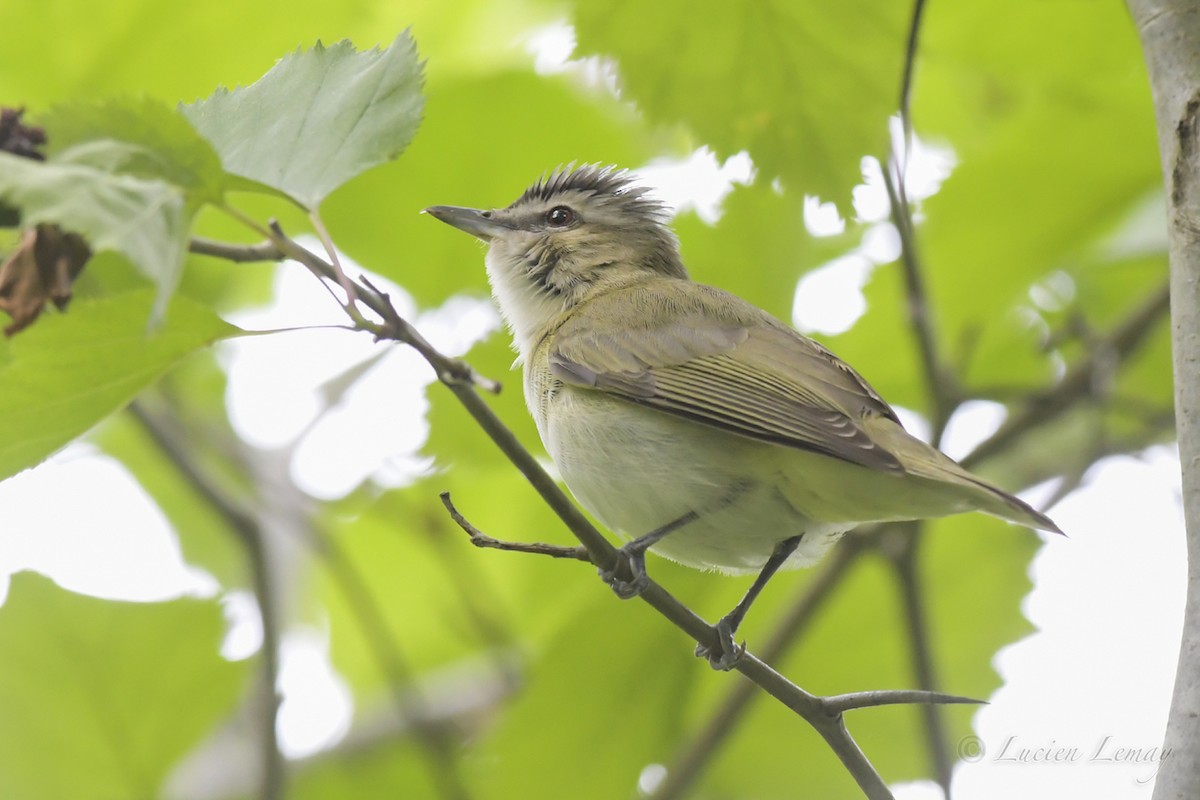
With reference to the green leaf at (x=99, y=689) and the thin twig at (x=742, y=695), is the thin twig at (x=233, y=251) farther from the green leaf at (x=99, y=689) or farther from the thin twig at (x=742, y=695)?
the thin twig at (x=742, y=695)

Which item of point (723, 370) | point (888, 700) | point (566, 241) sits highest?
point (566, 241)

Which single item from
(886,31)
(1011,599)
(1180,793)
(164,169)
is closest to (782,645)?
(1011,599)

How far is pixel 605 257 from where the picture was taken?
4316mm

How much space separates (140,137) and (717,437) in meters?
1.80

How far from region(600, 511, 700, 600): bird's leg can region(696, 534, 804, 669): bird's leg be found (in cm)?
19

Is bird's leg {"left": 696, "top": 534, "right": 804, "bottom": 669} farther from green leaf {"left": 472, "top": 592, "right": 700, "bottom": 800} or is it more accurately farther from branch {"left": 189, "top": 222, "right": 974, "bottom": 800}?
green leaf {"left": 472, "top": 592, "right": 700, "bottom": 800}

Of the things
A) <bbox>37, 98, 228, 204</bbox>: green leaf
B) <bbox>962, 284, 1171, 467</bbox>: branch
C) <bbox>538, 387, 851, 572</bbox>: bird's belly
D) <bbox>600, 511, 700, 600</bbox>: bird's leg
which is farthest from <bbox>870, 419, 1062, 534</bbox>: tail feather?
<bbox>37, 98, 228, 204</bbox>: green leaf

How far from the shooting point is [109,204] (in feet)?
4.78

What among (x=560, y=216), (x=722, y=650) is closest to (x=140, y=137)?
(x=722, y=650)

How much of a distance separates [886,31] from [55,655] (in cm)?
276

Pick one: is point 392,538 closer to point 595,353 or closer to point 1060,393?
point 595,353
